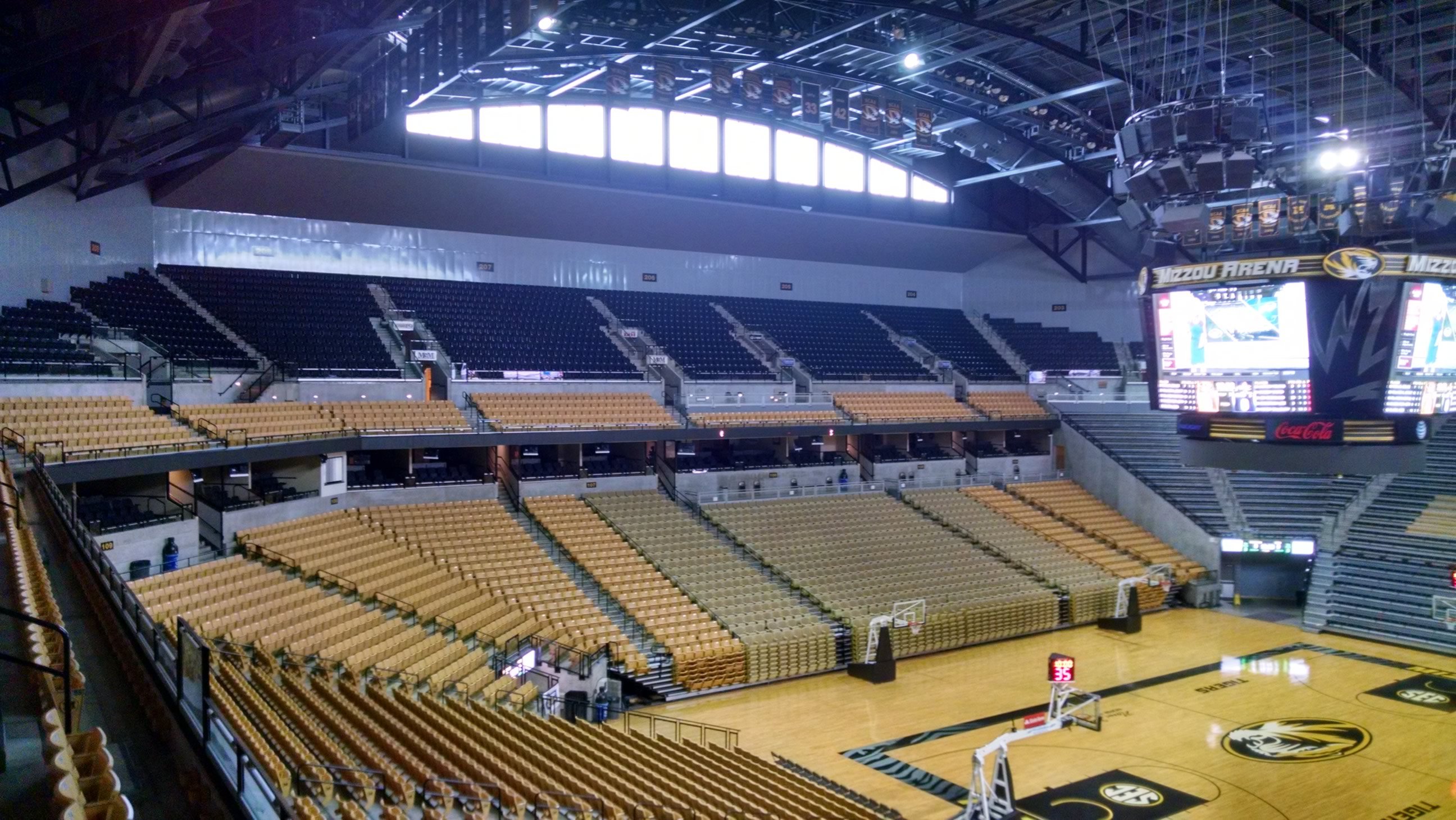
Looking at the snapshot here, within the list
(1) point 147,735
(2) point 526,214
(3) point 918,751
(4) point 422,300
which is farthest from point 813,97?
(1) point 147,735

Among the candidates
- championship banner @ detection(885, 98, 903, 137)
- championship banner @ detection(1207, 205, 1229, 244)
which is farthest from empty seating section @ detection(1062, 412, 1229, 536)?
championship banner @ detection(885, 98, 903, 137)

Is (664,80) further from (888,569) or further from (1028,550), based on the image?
(1028,550)

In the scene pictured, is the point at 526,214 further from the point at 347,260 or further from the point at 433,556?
the point at 433,556

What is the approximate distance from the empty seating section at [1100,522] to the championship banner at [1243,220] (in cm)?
1250

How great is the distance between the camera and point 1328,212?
2020 cm

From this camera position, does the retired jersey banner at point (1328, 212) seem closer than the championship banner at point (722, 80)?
Yes

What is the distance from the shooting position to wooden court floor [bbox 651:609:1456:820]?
15.5 m

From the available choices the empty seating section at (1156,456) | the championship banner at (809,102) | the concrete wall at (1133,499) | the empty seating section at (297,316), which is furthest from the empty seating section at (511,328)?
the empty seating section at (1156,456)

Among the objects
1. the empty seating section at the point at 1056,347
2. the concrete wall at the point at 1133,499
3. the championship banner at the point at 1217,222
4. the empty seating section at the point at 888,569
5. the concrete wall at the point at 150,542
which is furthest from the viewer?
the empty seating section at the point at 1056,347

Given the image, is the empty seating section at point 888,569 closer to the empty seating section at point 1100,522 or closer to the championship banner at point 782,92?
the empty seating section at point 1100,522

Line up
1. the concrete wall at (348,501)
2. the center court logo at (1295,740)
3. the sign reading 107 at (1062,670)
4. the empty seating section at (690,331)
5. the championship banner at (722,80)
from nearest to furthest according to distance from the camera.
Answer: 1. the sign reading 107 at (1062,670)
2. the center court logo at (1295,740)
3. the concrete wall at (348,501)
4. the championship banner at (722,80)
5. the empty seating section at (690,331)

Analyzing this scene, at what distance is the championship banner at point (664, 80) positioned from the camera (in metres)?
23.8

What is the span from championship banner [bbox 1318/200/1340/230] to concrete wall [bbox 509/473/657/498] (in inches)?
721

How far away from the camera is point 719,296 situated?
38812 millimetres
